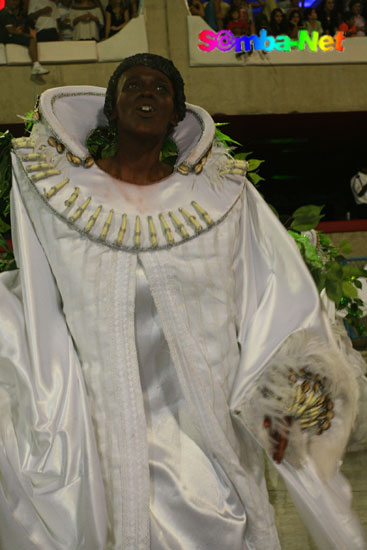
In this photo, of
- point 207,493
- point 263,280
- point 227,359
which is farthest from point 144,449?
point 263,280

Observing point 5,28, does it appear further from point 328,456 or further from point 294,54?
point 328,456

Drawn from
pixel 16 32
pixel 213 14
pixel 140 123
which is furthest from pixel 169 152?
pixel 213 14

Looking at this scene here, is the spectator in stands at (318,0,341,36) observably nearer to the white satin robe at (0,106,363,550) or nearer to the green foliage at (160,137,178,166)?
the green foliage at (160,137,178,166)

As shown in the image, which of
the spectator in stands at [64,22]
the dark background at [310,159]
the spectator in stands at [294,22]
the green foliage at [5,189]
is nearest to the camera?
the green foliage at [5,189]

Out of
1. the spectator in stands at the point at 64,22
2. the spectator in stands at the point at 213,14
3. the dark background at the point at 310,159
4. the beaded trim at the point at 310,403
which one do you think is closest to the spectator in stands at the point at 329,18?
the dark background at the point at 310,159

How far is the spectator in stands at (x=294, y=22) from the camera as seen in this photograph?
8.64 meters

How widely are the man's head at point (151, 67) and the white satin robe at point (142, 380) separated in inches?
9.1

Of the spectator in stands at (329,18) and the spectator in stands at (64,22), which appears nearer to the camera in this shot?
Answer: the spectator in stands at (64,22)

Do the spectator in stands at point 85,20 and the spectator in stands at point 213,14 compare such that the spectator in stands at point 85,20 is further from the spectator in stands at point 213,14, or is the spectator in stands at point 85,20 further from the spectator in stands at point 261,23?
the spectator in stands at point 261,23

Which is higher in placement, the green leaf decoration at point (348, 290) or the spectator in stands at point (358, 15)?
the spectator in stands at point (358, 15)

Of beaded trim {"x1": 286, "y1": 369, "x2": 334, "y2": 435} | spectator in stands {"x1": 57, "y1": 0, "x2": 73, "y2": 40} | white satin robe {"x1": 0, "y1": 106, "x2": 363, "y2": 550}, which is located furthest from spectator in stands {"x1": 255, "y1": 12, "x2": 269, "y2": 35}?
beaded trim {"x1": 286, "y1": 369, "x2": 334, "y2": 435}

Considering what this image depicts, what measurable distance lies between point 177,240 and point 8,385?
67 cm

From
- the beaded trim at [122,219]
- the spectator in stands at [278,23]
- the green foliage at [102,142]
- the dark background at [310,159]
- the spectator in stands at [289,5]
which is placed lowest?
the dark background at [310,159]

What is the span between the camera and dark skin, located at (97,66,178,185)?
2.12 metres
